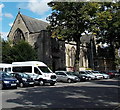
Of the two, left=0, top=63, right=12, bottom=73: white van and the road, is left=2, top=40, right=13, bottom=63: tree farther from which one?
the road

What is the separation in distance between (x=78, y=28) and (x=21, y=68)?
497 inches

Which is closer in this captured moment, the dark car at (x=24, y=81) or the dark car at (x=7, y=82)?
the dark car at (x=7, y=82)

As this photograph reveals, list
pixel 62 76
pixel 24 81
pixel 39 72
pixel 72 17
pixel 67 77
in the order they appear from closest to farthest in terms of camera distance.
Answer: pixel 24 81 < pixel 39 72 < pixel 67 77 < pixel 62 76 < pixel 72 17

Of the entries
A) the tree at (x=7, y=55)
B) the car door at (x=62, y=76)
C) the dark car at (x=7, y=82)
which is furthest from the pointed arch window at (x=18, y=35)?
the dark car at (x=7, y=82)

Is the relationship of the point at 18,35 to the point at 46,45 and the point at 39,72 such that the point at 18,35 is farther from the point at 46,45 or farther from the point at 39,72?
the point at 39,72

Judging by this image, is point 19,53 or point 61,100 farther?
point 19,53

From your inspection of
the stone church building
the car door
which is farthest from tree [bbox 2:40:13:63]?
the car door

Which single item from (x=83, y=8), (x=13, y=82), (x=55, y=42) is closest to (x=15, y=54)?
(x=55, y=42)

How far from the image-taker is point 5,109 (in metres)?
8.36

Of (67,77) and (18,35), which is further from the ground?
(18,35)

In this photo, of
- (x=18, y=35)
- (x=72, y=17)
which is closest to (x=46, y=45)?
(x=18, y=35)

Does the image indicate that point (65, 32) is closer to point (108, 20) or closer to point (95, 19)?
point (95, 19)

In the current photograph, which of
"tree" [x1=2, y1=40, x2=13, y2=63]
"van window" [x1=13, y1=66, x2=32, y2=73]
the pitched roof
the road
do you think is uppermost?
the pitched roof

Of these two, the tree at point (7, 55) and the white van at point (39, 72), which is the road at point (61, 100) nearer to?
the white van at point (39, 72)
